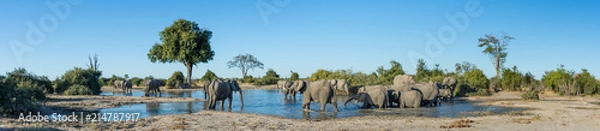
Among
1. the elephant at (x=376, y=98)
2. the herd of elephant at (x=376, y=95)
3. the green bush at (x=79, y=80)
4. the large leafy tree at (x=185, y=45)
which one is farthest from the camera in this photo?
the large leafy tree at (x=185, y=45)

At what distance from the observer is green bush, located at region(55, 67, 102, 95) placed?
31.4 m

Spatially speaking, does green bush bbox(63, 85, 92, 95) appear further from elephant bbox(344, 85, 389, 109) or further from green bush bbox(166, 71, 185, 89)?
green bush bbox(166, 71, 185, 89)

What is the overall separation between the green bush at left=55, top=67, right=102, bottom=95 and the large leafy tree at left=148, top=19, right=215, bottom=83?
56.0 ft

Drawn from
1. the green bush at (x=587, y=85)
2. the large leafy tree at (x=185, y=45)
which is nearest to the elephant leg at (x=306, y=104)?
the green bush at (x=587, y=85)

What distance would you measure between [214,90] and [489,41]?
41813 millimetres

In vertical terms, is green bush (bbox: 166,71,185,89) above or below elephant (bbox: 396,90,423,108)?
above

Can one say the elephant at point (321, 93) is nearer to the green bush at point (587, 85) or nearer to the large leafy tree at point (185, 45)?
the green bush at point (587, 85)

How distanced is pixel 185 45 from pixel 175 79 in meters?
7.22

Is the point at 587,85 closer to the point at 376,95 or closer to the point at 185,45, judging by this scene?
the point at 376,95

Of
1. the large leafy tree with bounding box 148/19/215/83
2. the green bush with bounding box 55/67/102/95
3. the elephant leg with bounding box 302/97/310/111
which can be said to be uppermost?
the large leafy tree with bounding box 148/19/215/83

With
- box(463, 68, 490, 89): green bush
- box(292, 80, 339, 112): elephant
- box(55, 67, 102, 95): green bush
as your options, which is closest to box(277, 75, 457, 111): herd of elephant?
box(292, 80, 339, 112): elephant

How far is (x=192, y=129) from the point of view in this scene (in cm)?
1174

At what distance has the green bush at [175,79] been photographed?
52.8 meters

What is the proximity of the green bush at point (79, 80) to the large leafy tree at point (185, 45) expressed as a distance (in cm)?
1706
